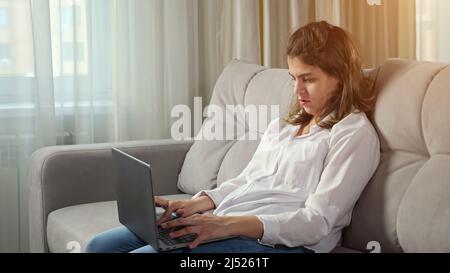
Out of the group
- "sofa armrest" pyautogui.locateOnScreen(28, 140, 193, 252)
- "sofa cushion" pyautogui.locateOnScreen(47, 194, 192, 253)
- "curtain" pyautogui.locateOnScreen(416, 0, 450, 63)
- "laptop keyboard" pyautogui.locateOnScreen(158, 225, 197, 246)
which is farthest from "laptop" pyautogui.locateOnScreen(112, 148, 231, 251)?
"curtain" pyautogui.locateOnScreen(416, 0, 450, 63)

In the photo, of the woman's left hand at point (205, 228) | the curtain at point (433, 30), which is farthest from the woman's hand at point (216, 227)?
the curtain at point (433, 30)

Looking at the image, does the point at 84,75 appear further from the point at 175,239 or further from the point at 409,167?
the point at 409,167

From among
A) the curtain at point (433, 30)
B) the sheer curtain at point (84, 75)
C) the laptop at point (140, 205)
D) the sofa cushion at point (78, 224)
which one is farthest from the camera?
the curtain at point (433, 30)

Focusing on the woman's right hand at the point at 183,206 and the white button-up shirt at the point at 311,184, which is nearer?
the white button-up shirt at the point at 311,184

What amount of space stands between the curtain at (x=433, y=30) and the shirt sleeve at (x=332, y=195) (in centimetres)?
172

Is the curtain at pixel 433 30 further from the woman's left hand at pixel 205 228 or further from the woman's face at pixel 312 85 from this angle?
the woman's left hand at pixel 205 228

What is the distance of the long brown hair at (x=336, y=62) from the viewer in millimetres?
1791

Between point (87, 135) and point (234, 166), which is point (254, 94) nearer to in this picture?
point (234, 166)

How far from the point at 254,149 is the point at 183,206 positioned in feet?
1.81

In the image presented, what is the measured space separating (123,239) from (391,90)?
2.53 ft

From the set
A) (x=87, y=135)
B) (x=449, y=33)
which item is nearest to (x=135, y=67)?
(x=87, y=135)

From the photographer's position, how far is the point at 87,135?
287 cm

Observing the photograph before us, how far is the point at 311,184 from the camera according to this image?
1.75 m
